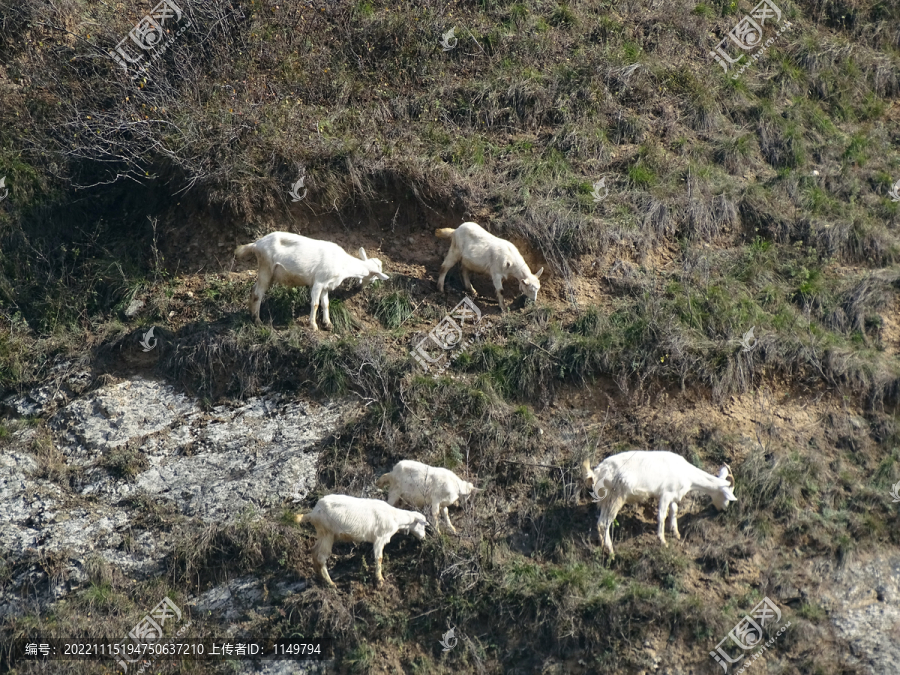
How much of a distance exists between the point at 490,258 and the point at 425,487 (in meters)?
3.15

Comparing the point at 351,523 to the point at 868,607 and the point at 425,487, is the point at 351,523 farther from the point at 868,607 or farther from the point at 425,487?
the point at 868,607

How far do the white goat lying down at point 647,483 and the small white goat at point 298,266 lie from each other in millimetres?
3529

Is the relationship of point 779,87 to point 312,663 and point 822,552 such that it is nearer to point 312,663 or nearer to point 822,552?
point 822,552

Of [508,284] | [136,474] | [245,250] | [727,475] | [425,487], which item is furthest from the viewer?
[508,284]

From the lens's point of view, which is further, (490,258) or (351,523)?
(490,258)

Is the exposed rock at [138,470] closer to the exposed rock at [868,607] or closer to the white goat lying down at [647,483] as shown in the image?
the white goat lying down at [647,483]

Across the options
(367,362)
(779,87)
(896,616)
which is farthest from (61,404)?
(779,87)

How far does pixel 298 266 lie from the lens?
11172mm

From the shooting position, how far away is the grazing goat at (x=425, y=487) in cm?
998

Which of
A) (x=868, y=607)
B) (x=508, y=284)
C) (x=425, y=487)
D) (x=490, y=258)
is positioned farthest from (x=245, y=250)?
(x=868, y=607)

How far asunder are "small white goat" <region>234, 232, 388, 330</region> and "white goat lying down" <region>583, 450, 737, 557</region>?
11.6 feet

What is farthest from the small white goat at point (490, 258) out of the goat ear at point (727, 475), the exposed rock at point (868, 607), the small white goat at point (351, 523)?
the exposed rock at point (868, 607)

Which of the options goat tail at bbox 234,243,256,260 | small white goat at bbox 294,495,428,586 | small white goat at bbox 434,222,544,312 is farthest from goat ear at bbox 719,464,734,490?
goat tail at bbox 234,243,256,260

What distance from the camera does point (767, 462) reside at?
10.6 m
